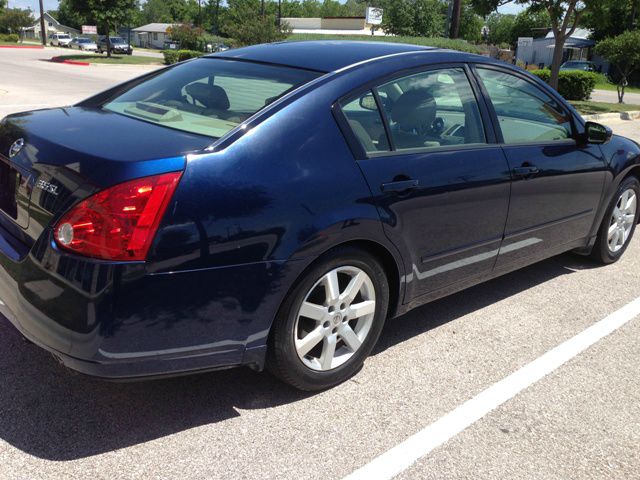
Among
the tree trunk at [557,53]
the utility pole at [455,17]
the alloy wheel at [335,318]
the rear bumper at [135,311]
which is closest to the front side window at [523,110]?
the alloy wheel at [335,318]

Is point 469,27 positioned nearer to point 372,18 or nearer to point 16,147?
point 372,18

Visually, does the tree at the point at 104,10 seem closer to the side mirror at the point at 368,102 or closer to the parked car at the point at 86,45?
the parked car at the point at 86,45

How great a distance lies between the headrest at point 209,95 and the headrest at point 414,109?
0.89 metres

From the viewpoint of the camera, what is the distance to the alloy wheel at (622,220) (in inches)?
206

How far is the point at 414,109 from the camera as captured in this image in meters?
3.56

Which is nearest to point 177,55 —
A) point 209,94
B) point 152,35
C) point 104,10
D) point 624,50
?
point 104,10

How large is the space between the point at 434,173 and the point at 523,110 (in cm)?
125

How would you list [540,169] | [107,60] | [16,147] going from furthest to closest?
[107,60] < [540,169] < [16,147]

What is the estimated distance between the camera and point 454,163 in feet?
11.6

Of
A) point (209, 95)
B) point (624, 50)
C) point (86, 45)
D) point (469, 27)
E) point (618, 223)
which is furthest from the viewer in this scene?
point (469, 27)

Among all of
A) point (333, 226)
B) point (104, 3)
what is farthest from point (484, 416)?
point (104, 3)

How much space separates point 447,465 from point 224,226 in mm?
1375

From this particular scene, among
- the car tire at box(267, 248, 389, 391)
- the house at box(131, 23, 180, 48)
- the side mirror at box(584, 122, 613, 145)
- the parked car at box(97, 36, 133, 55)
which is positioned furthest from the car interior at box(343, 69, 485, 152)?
the house at box(131, 23, 180, 48)

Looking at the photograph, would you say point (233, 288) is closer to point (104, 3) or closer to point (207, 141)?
point (207, 141)
